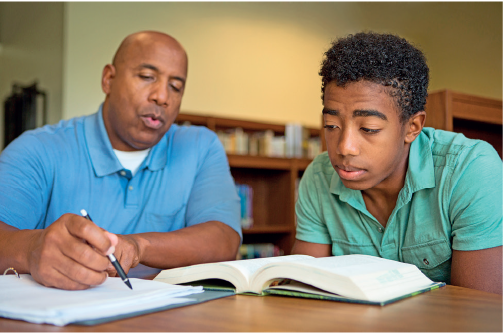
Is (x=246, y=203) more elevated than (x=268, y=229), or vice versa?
(x=246, y=203)

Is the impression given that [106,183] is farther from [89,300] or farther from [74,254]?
[89,300]

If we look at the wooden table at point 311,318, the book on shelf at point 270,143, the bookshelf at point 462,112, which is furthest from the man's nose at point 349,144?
the book on shelf at point 270,143

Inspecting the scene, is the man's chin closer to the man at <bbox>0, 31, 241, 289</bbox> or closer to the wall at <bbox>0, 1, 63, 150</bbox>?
the man at <bbox>0, 31, 241, 289</bbox>

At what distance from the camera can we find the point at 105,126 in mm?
1697

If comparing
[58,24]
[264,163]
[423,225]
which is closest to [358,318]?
[423,225]

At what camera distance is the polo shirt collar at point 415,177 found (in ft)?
3.82

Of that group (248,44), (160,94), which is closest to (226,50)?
(248,44)

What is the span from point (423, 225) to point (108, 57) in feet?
10.5

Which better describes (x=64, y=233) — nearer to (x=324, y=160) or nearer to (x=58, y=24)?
(x=324, y=160)

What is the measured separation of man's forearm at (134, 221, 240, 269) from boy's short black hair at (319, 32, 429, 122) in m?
0.52

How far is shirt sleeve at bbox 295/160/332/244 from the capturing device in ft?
4.47

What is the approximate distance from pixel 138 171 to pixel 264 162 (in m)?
2.24

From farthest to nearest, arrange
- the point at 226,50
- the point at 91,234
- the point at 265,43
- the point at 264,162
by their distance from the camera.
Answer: the point at 265,43, the point at 226,50, the point at 264,162, the point at 91,234

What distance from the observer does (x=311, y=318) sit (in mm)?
658
